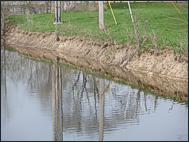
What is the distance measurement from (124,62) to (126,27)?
25.8 feet

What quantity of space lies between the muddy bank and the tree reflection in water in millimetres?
887

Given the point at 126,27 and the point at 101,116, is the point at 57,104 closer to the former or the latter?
the point at 101,116

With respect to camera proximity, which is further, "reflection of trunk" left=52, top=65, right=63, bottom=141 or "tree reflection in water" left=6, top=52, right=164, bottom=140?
"tree reflection in water" left=6, top=52, right=164, bottom=140

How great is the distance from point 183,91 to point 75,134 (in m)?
6.72

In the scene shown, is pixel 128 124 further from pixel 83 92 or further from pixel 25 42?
pixel 25 42

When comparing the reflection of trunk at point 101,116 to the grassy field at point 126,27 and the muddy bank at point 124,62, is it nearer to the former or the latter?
the muddy bank at point 124,62

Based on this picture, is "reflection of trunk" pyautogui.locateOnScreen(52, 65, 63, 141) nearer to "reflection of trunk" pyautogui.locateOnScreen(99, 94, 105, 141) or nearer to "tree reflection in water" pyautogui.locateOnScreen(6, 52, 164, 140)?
"tree reflection in water" pyautogui.locateOnScreen(6, 52, 164, 140)

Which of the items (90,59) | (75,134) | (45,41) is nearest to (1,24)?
(45,41)

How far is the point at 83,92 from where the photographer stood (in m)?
22.9

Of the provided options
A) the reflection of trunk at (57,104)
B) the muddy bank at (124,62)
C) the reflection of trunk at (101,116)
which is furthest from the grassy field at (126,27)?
the reflection of trunk at (101,116)

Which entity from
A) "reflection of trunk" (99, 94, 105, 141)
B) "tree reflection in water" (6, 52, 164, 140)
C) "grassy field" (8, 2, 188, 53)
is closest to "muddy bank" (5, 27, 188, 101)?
"grassy field" (8, 2, 188, 53)

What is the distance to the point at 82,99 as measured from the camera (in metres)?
21.3

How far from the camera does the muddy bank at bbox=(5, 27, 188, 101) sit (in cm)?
2266

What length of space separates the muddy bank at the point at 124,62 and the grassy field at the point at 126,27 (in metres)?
0.58
